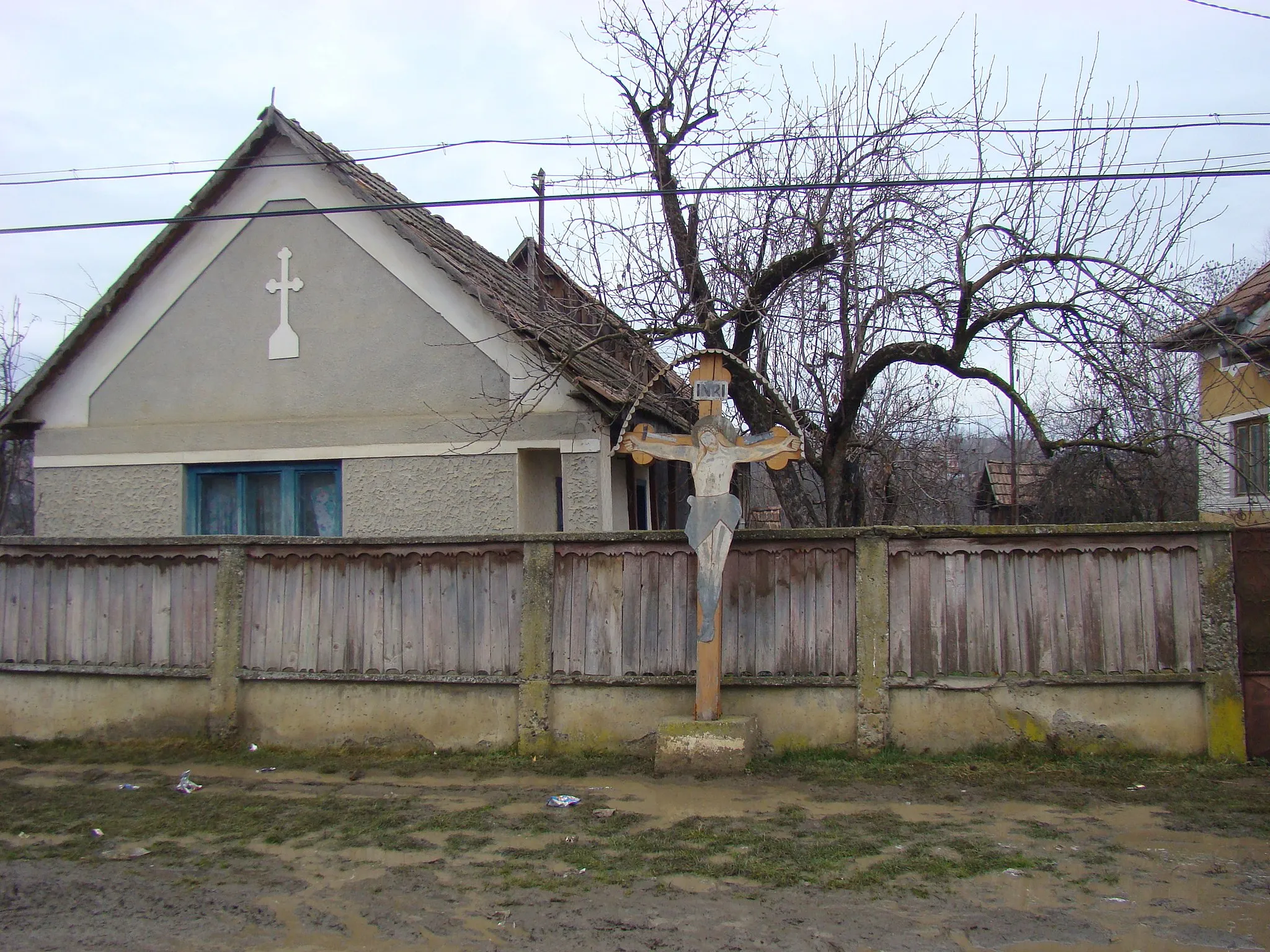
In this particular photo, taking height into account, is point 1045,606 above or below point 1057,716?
above

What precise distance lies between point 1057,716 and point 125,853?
6.08m

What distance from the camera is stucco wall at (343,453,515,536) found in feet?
31.3

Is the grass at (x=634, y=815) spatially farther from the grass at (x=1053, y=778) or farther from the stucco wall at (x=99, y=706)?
the stucco wall at (x=99, y=706)

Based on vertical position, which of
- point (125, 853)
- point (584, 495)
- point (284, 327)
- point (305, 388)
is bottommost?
point (125, 853)

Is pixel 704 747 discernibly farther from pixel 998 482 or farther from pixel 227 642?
pixel 998 482

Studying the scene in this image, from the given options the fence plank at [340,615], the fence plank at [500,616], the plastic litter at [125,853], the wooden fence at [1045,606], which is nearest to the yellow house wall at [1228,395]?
the wooden fence at [1045,606]

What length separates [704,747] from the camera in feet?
22.8

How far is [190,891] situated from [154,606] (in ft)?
12.4

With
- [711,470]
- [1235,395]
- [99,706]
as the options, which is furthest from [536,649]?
[1235,395]

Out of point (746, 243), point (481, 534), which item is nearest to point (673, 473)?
point (746, 243)

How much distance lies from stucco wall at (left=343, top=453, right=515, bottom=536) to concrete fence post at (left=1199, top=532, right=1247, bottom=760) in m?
5.71

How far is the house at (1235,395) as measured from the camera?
7.94 meters

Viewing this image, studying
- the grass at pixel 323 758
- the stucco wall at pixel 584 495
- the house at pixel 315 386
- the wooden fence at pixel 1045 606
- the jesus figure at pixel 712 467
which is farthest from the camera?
the house at pixel 315 386

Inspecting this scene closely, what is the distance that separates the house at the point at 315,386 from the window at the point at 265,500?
0.07ft
